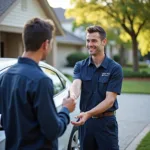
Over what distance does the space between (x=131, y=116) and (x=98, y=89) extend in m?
7.26

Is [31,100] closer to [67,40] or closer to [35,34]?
[35,34]

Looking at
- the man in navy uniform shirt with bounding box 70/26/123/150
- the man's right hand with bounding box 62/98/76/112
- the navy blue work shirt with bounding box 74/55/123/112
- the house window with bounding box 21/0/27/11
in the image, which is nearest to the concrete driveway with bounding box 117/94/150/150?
the man in navy uniform shirt with bounding box 70/26/123/150

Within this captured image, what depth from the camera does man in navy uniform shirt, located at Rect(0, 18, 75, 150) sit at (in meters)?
2.47

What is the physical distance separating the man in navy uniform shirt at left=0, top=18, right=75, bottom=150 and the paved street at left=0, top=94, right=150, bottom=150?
463 cm

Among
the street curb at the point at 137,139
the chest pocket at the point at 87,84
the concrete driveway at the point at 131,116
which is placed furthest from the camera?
the concrete driveway at the point at 131,116

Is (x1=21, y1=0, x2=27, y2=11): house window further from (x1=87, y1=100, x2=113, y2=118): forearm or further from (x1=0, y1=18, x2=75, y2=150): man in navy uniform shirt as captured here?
(x1=0, y1=18, x2=75, y2=150): man in navy uniform shirt

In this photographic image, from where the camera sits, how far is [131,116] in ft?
35.7

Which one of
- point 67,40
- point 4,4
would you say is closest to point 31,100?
point 4,4

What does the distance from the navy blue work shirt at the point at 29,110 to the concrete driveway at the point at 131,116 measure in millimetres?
4616

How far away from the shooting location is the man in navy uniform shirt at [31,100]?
8.11ft

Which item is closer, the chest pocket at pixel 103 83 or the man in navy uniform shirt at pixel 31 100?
the man in navy uniform shirt at pixel 31 100

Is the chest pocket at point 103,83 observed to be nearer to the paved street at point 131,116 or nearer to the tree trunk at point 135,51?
the paved street at point 131,116

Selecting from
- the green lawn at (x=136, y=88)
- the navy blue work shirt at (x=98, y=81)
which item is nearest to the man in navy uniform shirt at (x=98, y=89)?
the navy blue work shirt at (x=98, y=81)

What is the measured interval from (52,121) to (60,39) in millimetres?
33377
